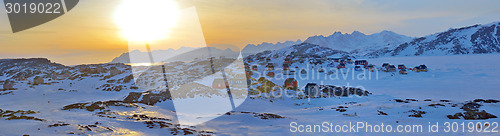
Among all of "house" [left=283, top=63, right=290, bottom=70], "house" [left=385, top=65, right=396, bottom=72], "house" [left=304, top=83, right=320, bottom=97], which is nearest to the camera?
"house" [left=304, top=83, right=320, bottom=97]

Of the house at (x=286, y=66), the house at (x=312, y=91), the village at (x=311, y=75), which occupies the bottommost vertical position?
the house at (x=312, y=91)

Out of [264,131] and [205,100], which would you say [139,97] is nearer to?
[205,100]

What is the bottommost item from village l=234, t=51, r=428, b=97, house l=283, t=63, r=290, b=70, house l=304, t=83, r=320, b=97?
house l=304, t=83, r=320, b=97

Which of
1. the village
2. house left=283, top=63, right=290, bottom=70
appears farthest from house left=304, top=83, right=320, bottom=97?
house left=283, top=63, right=290, bottom=70

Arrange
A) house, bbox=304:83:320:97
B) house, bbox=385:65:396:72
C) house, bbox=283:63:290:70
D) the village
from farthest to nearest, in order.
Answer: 1. house, bbox=283:63:290:70
2. house, bbox=385:65:396:72
3. the village
4. house, bbox=304:83:320:97

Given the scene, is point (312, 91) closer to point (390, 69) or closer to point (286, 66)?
point (286, 66)

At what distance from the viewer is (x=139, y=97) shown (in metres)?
40.5

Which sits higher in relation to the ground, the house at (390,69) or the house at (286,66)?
the house at (286,66)

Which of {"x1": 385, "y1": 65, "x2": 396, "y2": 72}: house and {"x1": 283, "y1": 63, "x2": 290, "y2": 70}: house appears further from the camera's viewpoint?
{"x1": 283, "y1": 63, "x2": 290, "y2": 70}: house

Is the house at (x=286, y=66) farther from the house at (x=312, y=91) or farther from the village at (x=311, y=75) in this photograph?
the house at (x=312, y=91)

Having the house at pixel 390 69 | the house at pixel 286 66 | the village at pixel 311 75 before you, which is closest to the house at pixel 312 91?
the village at pixel 311 75

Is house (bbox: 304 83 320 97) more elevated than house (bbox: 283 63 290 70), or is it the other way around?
house (bbox: 283 63 290 70)

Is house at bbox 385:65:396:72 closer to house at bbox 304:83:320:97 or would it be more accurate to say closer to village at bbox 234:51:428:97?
village at bbox 234:51:428:97

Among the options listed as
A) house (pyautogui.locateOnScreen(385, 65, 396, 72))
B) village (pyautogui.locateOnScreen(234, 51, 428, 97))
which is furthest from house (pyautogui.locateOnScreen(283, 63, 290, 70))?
house (pyautogui.locateOnScreen(385, 65, 396, 72))
